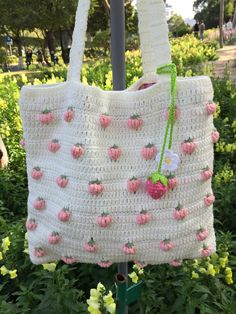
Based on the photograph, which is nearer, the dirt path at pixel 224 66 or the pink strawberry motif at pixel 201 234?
the pink strawberry motif at pixel 201 234

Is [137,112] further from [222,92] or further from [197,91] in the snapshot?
[222,92]

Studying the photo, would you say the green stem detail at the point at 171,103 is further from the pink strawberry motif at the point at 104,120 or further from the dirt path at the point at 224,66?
the dirt path at the point at 224,66

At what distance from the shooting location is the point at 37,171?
1.19 m

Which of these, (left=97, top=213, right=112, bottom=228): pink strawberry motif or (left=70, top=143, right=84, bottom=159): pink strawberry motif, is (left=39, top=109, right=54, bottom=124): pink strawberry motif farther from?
(left=97, top=213, right=112, bottom=228): pink strawberry motif

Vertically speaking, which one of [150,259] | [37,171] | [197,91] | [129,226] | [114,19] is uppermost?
[114,19]

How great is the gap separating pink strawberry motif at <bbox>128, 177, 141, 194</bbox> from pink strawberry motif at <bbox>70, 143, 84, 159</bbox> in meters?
0.15

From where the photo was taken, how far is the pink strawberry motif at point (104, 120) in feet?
3.54

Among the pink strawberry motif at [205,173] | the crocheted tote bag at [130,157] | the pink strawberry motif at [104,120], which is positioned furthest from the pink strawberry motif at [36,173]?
the pink strawberry motif at [205,173]

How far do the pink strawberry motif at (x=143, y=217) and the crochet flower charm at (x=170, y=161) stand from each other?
136 millimetres

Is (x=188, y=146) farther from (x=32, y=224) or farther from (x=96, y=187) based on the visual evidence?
(x=32, y=224)

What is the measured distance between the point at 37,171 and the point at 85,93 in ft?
0.93

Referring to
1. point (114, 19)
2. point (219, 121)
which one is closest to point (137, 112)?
point (114, 19)

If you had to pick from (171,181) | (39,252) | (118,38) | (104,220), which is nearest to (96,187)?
(104,220)

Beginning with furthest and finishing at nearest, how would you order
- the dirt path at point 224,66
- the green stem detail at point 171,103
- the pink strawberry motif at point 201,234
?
the dirt path at point 224,66 < the pink strawberry motif at point 201,234 < the green stem detail at point 171,103
